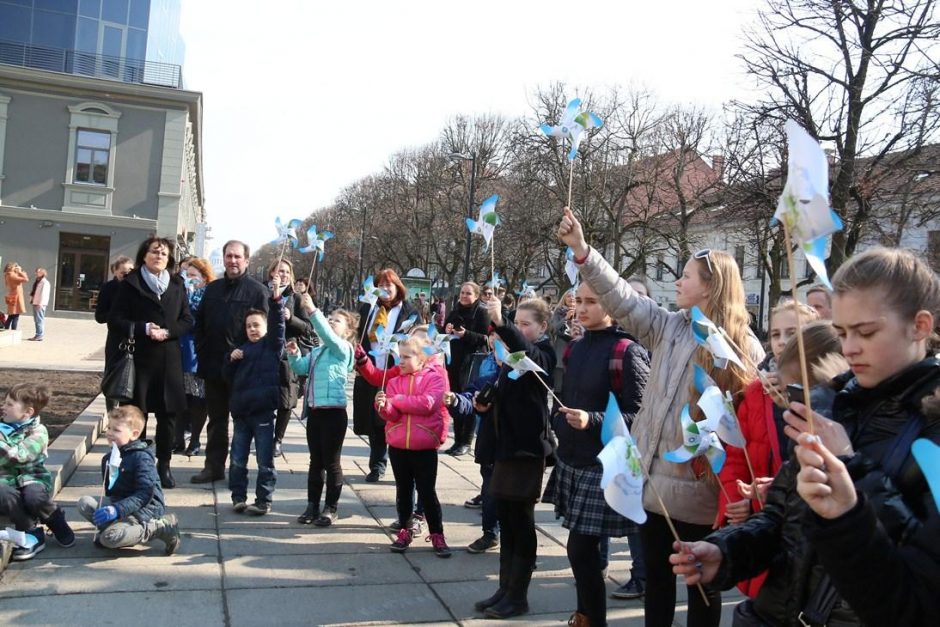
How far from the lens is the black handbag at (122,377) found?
623cm

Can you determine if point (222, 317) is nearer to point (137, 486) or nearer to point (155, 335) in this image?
point (155, 335)

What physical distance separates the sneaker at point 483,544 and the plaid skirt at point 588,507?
5.13ft

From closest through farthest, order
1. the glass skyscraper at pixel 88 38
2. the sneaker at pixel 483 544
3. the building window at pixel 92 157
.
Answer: the sneaker at pixel 483 544, the building window at pixel 92 157, the glass skyscraper at pixel 88 38

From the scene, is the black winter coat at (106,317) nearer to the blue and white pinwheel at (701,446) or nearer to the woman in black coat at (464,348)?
the woman in black coat at (464,348)

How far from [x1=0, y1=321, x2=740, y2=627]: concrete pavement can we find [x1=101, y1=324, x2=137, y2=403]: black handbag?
2.73 feet

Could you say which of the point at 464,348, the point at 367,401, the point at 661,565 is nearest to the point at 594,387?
the point at 661,565

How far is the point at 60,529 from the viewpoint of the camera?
16.1ft

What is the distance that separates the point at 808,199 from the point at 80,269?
33279mm

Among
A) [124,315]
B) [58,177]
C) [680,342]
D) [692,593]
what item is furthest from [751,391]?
[58,177]

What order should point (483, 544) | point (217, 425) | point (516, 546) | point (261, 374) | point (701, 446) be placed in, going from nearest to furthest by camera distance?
point (701, 446), point (516, 546), point (483, 544), point (261, 374), point (217, 425)

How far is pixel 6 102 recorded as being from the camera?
30234mm

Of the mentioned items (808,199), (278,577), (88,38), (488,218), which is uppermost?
(88,38)

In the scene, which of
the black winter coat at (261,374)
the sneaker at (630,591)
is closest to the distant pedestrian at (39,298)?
the black winter coat at (261,374)

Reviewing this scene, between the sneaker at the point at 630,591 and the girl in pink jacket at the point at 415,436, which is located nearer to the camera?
the sneaker at the point at 630,591
